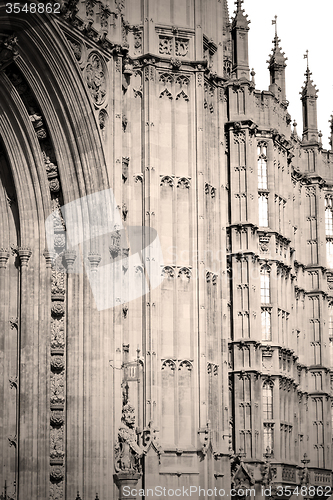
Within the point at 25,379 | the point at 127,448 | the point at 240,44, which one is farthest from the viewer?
the point at 240,44

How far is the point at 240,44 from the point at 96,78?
12.9 m

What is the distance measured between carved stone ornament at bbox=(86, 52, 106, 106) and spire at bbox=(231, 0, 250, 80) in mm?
11978

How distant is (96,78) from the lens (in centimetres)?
2606

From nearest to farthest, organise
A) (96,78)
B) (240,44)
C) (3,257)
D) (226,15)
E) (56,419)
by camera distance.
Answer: (56,419) → (96,78) → (3,257) → (240,44) → (226,15)

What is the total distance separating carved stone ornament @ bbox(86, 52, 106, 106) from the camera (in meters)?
25.8

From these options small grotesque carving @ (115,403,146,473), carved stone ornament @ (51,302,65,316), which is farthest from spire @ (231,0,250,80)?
small grotesque carving @ (115,403,146,473)

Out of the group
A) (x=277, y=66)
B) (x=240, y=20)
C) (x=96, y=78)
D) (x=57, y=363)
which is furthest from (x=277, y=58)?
(x=57, y=363)

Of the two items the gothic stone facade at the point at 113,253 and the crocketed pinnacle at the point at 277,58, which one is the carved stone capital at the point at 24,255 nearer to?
the gothic stone facade at the point at 113,253

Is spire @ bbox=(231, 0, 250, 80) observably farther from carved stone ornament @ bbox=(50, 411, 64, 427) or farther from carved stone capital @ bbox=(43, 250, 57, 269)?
carved stone ornament @ bbox=(50, 411, 64, 427)

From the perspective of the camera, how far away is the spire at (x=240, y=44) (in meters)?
37.5

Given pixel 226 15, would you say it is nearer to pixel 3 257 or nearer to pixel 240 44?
pixel 240 44

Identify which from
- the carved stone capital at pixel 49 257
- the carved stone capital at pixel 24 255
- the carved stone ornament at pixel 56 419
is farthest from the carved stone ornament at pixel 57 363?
the carved stone capital at pixel 24 255

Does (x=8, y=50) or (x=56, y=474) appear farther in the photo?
(x=56, y=474)

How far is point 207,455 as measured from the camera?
25516 millimetres
